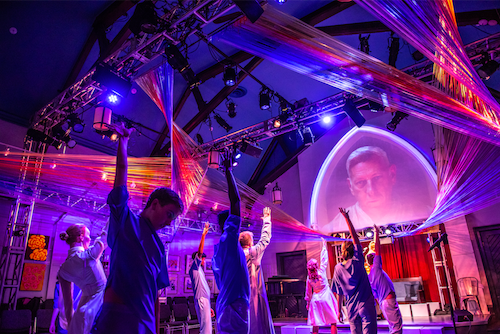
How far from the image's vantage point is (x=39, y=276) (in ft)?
28.6

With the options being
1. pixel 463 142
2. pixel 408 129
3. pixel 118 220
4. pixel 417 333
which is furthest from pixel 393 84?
pixel 408 129

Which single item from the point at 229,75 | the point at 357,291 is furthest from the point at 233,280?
the point at 229,75

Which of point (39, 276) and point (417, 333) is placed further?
point (39, 276)

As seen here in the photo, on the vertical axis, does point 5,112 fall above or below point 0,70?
below

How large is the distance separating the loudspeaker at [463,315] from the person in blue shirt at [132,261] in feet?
22.9

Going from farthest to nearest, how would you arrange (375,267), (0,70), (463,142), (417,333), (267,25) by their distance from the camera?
1. (0,70)
2. (417,333)
3. (375,267)
4. (463,142)
5. (267,25)

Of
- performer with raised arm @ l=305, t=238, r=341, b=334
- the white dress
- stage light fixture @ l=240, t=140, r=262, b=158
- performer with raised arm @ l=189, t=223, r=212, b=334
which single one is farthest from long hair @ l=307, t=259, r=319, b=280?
the white dress

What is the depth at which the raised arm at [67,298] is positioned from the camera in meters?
2.79

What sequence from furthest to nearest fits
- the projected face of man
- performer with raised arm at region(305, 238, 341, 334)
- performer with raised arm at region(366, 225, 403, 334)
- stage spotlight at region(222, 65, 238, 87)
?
the projected face of man → stage spotlight at region(222, 65, 238, 87) → performer with raised arm at region(305, 238, 341, 334) → performer with raised arm at region(366, 225, 403, 334)

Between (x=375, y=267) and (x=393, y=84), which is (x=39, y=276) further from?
(x=393, y=84)

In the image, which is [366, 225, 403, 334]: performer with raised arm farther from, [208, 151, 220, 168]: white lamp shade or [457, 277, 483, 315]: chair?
[208, 151, 220, 168]: white lamp shade

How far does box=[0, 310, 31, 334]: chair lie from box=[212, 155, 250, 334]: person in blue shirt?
6.52 metres

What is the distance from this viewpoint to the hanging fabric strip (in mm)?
2441

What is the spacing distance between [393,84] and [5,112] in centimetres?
915
